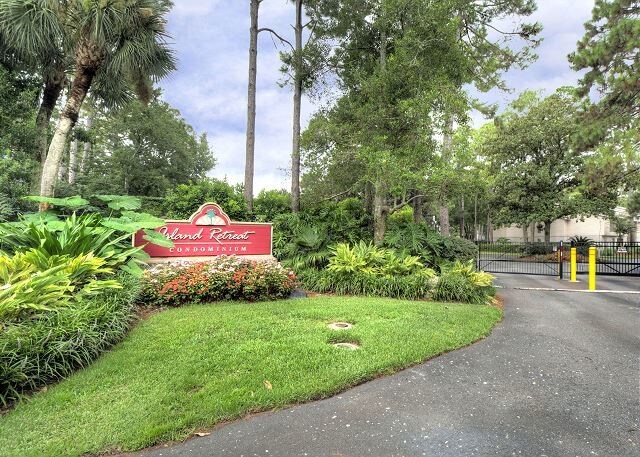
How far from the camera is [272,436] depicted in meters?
2.44

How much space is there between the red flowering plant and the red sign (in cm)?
76

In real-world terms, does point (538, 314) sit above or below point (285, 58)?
below

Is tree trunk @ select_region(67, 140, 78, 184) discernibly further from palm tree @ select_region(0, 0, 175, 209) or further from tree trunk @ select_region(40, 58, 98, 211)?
tree trunk @ select_region(40, 58, 98, 211)

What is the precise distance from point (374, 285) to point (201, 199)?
5113 millimetres

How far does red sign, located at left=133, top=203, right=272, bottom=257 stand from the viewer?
23.5ft

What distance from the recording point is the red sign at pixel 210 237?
7.16 metres

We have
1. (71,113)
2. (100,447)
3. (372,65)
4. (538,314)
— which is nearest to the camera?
(100,447)

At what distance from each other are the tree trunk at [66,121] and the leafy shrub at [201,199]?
258cm

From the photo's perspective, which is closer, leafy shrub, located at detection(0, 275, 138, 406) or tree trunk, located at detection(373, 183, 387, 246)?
leafy shrub, located at detection(0, 275, 138, 406)

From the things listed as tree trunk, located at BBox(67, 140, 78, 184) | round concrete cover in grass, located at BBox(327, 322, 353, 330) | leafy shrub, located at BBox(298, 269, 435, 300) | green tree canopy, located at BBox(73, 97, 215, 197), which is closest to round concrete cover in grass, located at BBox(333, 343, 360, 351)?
round concrete cover in grass, located at BBox(327, 322, 353, 330)

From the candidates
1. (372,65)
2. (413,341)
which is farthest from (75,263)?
(372,65)

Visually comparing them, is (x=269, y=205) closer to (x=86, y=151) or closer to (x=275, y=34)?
(x=275, y=34)

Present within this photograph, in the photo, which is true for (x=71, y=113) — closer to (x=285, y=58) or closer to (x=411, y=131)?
(x=285, y=58)

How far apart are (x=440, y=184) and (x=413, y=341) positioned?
533 cm
